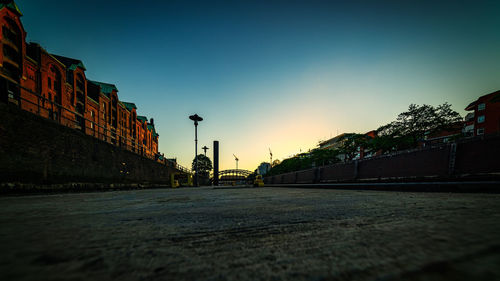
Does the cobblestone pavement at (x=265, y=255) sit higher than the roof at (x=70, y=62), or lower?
lower

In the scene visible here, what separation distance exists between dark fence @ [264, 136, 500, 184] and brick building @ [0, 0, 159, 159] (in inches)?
562

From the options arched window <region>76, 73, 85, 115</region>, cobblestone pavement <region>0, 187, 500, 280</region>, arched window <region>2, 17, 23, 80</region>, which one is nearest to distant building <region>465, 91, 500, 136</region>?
cobblestone pavement <region>0, 187, 500, 280</region>

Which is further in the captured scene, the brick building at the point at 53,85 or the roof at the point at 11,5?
the roof at the point at 11,5

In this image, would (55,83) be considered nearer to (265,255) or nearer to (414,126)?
(265,255)

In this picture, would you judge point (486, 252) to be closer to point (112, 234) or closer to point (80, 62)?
point (112, 234)

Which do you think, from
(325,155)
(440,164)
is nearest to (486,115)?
(325,155)

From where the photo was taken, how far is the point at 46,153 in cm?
786

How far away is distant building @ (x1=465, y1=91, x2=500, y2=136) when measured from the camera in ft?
123

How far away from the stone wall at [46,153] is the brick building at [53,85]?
88cm

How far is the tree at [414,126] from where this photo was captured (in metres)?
26.1

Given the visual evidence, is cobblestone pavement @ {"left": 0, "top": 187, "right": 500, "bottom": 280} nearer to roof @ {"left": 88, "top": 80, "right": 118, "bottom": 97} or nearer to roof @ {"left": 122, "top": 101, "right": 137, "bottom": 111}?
roof @ {"left": 88, "top": 80, "right": 118, "bottom": 97}

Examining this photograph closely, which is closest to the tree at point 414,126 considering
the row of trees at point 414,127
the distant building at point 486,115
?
the row of trees at point 414,127

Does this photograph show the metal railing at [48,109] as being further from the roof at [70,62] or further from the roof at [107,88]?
the roof at [70,62]

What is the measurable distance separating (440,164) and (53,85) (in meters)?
34.0
